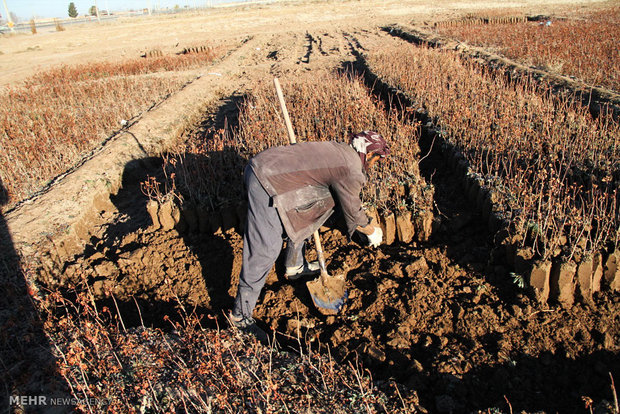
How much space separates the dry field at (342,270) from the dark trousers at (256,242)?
31 cm

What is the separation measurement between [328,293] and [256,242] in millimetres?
723

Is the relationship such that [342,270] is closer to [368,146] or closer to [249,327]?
[249,327]

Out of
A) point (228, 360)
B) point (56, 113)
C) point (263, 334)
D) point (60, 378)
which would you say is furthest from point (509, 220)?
point (56, 113)

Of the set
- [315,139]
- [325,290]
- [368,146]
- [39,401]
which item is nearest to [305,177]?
[368,146]

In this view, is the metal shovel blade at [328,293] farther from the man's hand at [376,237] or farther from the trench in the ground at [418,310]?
the man's hand at [376,237]

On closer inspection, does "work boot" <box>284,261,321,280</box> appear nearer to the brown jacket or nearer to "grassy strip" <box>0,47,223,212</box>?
the brown jacket

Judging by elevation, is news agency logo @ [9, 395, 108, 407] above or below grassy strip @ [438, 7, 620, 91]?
below

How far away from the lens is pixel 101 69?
14.0 meters

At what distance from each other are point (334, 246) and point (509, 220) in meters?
1.58

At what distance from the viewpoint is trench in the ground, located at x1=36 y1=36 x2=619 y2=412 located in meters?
2.45

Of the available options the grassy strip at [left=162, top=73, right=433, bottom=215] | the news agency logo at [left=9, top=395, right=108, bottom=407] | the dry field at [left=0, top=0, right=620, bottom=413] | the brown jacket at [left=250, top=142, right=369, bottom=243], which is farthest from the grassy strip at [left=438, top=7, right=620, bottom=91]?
the news agency logo at [left=9, top=395, right=108, bottom=407]

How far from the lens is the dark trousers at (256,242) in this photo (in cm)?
279

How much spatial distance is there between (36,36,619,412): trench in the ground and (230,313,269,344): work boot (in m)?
0.16

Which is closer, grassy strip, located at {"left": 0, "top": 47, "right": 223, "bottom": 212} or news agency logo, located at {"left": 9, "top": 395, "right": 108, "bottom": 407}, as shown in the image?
news agency logo, located at {"left": 9, "top": 395, "right": 108, "bottom": 407}
